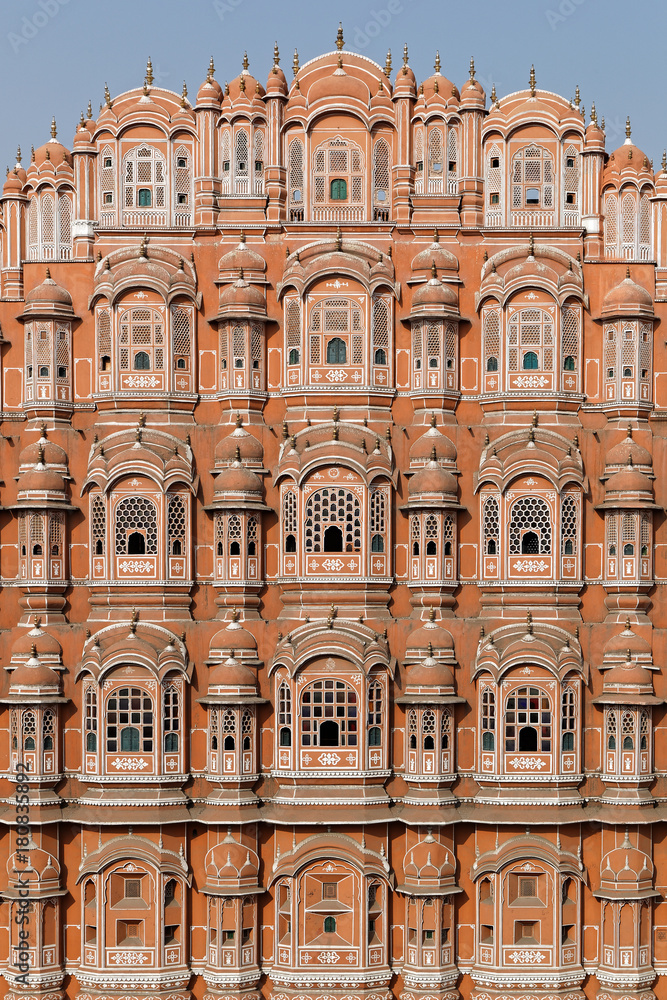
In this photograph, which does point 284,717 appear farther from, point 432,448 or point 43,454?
point 43,454

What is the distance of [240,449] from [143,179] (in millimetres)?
9577

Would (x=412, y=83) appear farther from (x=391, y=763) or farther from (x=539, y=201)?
(x=391, y=763)

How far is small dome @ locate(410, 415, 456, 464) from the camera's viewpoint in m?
40.4

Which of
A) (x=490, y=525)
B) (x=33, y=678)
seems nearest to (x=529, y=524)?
(x=490, y=525)

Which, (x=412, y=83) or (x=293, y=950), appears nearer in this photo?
(x=293, y=950)

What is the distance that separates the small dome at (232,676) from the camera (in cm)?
3928

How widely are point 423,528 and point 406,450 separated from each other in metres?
2.65

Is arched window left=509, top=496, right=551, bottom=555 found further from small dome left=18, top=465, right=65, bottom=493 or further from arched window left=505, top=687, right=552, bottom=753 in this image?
small dome left=18, top=465, right=65, bottom=493

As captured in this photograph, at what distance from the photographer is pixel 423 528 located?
1581 inches

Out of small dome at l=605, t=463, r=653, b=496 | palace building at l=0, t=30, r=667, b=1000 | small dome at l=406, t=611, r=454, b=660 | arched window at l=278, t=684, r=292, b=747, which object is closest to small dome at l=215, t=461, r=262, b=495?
palace building at l=0, t=30, r=667, b=1000

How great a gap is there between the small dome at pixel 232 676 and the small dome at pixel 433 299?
12204 millimetres

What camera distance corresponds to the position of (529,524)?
4028 cm

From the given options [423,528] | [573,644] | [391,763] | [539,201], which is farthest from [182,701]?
[539,201]

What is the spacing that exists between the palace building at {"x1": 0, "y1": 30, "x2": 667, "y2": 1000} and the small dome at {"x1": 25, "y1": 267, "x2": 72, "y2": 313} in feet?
0.33
